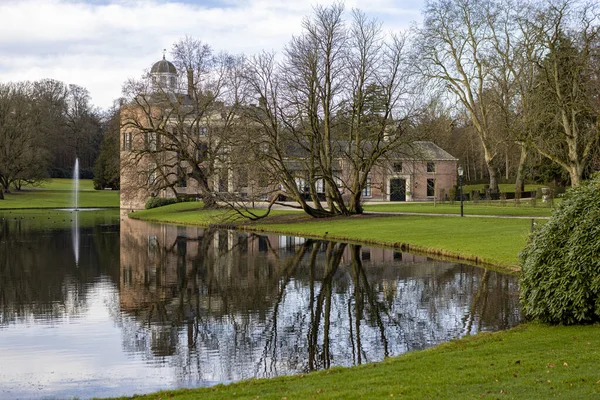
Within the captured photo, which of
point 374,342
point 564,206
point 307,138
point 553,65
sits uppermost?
point 553,65

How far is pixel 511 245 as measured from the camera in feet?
76.8

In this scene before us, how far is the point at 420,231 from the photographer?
1187 inches

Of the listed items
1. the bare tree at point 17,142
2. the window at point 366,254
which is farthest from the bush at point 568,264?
the bare tree at point 17,142

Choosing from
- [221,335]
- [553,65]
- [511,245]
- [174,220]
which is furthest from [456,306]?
[174,220]

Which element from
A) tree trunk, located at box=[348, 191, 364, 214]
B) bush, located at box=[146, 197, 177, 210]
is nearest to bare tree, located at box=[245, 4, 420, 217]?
tree trunk, located at box=[348, 191, 364, 214]

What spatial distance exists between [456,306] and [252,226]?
23.4 metres

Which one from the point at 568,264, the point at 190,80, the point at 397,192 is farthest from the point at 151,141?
the point at 568,264

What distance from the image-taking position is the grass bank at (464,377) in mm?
7395

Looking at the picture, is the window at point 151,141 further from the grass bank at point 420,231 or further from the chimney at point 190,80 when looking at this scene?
the grass bank at point 420,231

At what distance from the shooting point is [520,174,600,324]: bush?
11.3 meters

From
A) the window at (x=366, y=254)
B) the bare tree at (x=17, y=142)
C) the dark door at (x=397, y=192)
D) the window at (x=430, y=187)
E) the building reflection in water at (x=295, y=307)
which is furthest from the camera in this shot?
the bare tree at (x=17, y=142)

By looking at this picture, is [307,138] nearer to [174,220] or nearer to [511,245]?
[174,220]

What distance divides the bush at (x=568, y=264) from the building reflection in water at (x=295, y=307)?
1.31m

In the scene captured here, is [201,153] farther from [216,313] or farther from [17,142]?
[216,313]
